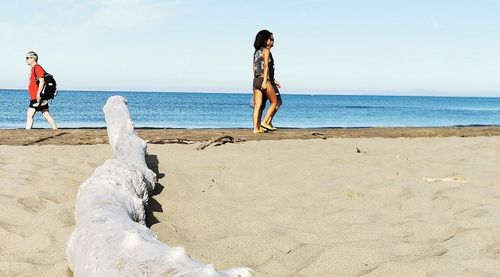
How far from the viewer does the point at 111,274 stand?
2.31 m

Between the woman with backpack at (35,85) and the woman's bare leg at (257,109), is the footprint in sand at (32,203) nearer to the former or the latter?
the woman's bare leg at (257,109)

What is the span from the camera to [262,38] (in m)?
9.41

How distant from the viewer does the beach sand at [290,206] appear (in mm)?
3246

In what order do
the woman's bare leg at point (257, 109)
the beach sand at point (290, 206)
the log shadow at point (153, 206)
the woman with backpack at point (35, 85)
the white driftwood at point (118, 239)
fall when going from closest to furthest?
the white driftwood at point (118, 239)
the beach sand at point (290, 206)
the log shadow at point (153, 206)
the woman's bare leg at point (257, 109)
the woman with backpack at point (35, 85)

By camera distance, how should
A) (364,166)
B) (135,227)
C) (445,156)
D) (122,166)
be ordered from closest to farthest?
(135,227) < (122,166) < (364,166) < (445,156)

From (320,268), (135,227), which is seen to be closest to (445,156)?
(320,268)

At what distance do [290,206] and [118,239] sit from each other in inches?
92.8

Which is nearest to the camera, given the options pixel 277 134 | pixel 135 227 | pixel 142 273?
pixel 142 273

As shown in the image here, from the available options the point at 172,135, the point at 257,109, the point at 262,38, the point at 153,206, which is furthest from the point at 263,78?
the point at 153,206

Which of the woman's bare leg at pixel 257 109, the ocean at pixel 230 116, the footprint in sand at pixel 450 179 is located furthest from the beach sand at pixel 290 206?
the ocean at pixel 230 116

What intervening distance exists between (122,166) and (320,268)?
1.80 metres

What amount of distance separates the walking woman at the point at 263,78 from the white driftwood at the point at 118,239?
17.4 ft

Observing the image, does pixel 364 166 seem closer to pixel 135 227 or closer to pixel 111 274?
pixel 135 227

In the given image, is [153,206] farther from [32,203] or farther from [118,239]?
[118,239]
